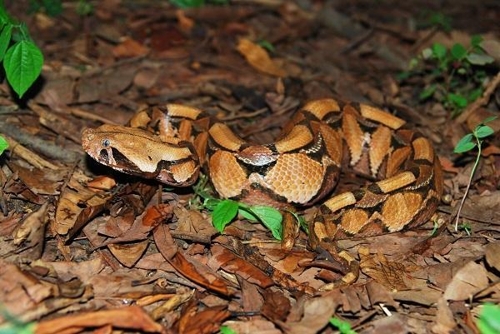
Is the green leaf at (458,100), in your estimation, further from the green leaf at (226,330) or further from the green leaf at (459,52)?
the green leaf at (226,330)

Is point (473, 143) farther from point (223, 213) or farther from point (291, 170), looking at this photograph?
→ point (223, 213)

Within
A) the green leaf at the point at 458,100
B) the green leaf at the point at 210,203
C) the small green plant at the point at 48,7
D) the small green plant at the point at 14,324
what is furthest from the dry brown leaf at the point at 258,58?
the small green plant at the point at 14,324

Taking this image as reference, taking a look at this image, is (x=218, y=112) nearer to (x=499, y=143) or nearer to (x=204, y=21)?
(x=204, y=21)

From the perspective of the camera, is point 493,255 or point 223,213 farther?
point 223,213

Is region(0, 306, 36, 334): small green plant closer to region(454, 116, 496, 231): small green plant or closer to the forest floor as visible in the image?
the forest floor

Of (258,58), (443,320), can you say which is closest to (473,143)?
(443,320)

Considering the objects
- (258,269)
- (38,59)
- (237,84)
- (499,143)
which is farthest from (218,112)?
(499,143)

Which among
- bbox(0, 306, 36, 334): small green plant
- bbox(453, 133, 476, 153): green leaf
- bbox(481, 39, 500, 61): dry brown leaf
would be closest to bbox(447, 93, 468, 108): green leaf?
bbox(481, 39, 500, 61): dry brown leaf
